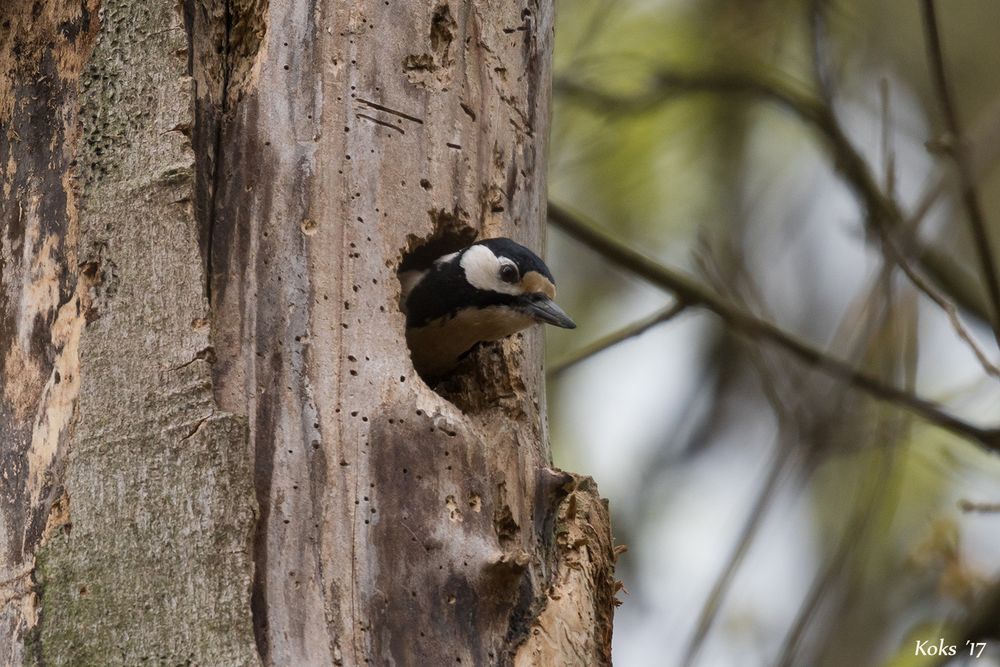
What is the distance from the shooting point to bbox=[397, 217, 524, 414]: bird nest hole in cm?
369

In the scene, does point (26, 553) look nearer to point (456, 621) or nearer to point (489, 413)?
point (456, 621)

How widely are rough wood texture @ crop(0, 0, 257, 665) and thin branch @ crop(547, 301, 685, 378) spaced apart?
224cm

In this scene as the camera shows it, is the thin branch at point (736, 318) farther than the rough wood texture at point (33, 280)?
Yes

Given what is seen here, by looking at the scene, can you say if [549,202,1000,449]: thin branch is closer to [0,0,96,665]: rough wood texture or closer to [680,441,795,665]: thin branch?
[680,441,795,665]: thin branch

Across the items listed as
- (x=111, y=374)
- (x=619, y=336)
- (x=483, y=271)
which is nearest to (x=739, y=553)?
(x=111, y=374)

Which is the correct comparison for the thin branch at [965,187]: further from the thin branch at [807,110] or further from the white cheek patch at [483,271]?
the white cheek patch at [483,271]

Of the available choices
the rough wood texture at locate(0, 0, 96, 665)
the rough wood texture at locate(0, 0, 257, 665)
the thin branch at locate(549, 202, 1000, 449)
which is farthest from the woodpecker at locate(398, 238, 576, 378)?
the rough wood texture at locate(0, 0, 96, 665)

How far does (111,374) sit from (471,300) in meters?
1.61

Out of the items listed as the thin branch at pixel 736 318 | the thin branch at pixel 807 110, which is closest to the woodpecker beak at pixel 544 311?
the thin branch at pixel 736 318

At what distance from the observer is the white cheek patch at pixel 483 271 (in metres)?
4.00

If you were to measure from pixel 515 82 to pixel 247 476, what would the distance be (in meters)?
1.71

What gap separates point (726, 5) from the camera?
6.74 meters

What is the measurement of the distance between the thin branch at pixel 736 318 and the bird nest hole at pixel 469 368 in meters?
0.79

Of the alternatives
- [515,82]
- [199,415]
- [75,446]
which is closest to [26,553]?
[75,446]
